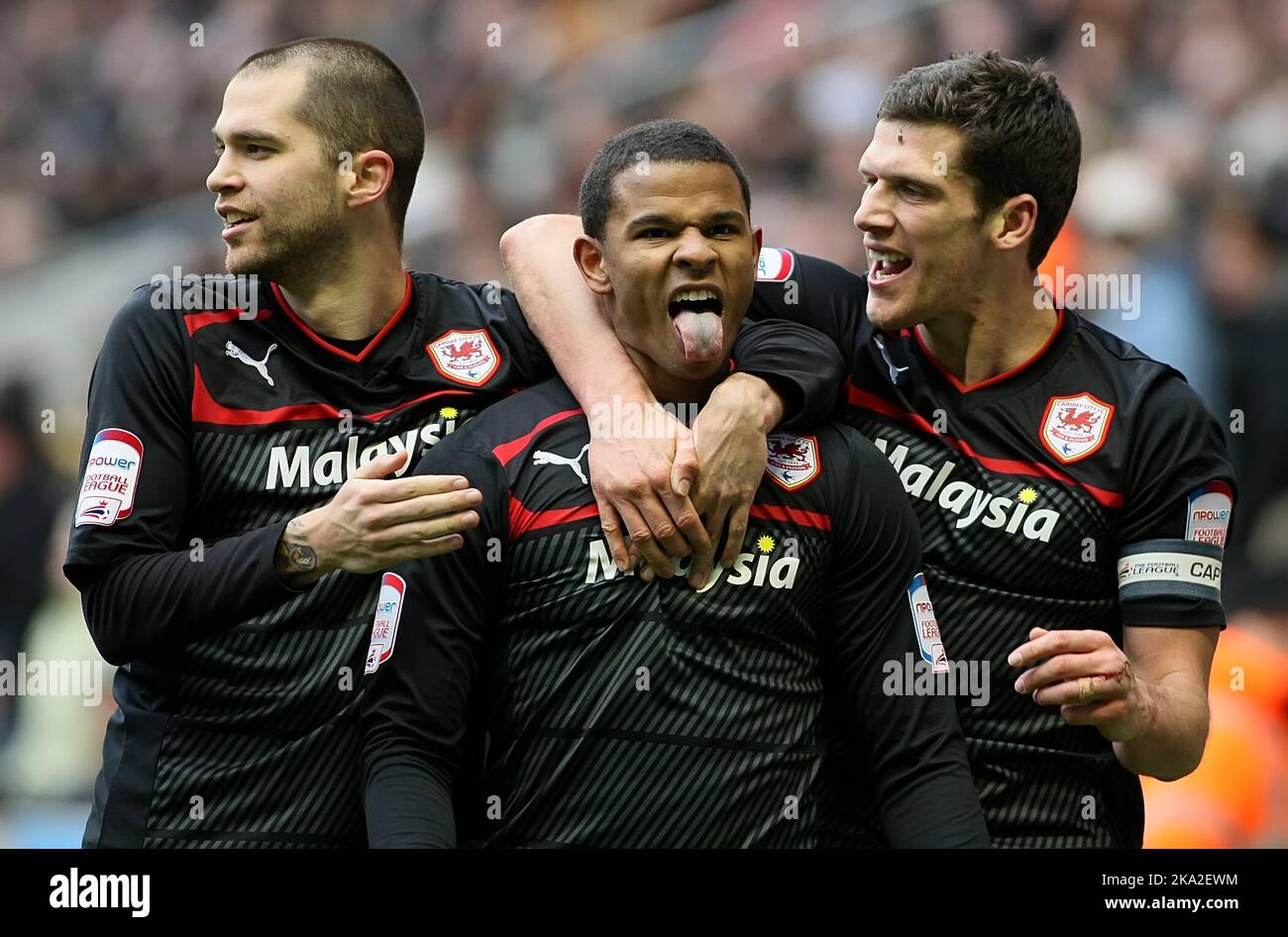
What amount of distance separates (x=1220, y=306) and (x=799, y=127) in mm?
2052

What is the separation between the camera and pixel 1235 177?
21.4 feet

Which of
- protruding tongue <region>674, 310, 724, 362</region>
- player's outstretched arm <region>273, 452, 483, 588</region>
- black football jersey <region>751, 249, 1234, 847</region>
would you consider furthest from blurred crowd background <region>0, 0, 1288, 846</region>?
player's outstretched arm <region>273, 452, 483, 588</region>

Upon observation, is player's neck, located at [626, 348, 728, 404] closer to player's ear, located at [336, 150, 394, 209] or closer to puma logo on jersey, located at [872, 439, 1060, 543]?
puma logo on jersey, located at [872, 439, 1060, 543]

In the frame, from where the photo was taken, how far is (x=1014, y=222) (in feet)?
11.1

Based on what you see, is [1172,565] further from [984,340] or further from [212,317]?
[212,317]

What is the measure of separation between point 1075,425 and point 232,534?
1637 mm

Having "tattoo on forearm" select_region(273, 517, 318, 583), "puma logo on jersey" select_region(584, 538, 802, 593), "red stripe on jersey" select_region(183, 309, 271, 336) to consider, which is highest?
"red stripe on jersey" select_region(183, 309, 271, 336)

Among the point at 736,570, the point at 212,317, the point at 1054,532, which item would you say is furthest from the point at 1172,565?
the point at 212,317

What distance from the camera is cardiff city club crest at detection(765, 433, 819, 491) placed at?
9.57 feet

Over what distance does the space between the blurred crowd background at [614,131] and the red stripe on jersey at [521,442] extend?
296cm

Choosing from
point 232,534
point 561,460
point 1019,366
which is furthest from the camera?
point 1019,366

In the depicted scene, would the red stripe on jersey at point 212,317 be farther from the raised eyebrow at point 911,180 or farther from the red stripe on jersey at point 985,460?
the raised eyebrow at point 911,180
